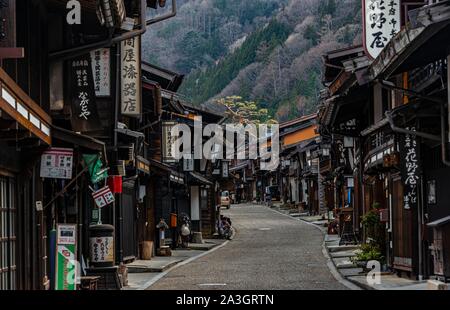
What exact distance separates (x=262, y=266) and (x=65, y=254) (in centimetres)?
1416

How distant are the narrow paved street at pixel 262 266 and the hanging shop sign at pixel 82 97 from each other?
5.34 metres

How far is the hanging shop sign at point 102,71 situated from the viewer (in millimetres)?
23828

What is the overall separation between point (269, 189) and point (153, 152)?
7277 cm

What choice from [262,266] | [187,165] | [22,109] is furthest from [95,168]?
[187,165]

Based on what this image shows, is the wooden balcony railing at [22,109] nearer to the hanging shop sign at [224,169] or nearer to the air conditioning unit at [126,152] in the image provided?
the air conditioning unit at [126,152]

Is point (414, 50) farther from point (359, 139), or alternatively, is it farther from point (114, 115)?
point (359, 139)

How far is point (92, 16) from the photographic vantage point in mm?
20438

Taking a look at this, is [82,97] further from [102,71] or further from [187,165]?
[187,165]

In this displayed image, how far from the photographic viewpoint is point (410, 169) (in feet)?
71.7

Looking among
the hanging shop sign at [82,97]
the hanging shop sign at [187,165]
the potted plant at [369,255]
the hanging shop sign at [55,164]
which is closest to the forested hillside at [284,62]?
the hanging shop sign at [187,165]

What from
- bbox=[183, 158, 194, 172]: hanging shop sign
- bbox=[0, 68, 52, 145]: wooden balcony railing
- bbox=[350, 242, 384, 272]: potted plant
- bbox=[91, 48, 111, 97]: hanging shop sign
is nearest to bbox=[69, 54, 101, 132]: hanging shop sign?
bbox=[0, 68, 52, 145]: wooden balcony railing

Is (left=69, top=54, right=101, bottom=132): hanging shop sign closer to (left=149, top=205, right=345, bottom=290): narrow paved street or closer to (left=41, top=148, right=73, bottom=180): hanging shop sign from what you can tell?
(left=41, top=148, right=73, bottom=180): hanging shop sign

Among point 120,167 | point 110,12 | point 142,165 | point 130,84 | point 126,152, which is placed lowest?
point 120,167
